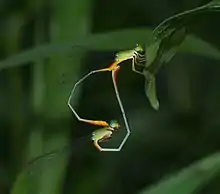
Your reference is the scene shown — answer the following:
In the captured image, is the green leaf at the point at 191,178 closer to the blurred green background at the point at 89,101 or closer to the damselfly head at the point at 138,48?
the blurred green background at the point at 89,101

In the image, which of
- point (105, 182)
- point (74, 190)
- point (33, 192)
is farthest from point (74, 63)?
point (105, 182)

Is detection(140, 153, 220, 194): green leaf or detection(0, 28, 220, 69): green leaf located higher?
detection(0, 28, 220, 69): green leaf

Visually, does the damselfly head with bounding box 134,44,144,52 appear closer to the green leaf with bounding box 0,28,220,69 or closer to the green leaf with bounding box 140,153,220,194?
the green leaf with bounding box 0,28,220,69

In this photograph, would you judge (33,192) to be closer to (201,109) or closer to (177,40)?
(177,40)

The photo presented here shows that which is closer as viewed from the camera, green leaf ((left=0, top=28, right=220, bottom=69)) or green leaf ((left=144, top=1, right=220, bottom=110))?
green leaf ((left=144, top=1, right=220, bottom=110))

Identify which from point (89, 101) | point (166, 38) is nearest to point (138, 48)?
point (166, 38)

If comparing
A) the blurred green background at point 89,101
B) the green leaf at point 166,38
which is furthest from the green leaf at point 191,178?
the green leaf at point 166,38

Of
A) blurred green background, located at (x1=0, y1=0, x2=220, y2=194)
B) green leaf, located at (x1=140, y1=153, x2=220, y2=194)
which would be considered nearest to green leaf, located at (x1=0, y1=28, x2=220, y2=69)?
blurred green background, located at (x1=0, y1=0, x2=220, y2=194)
